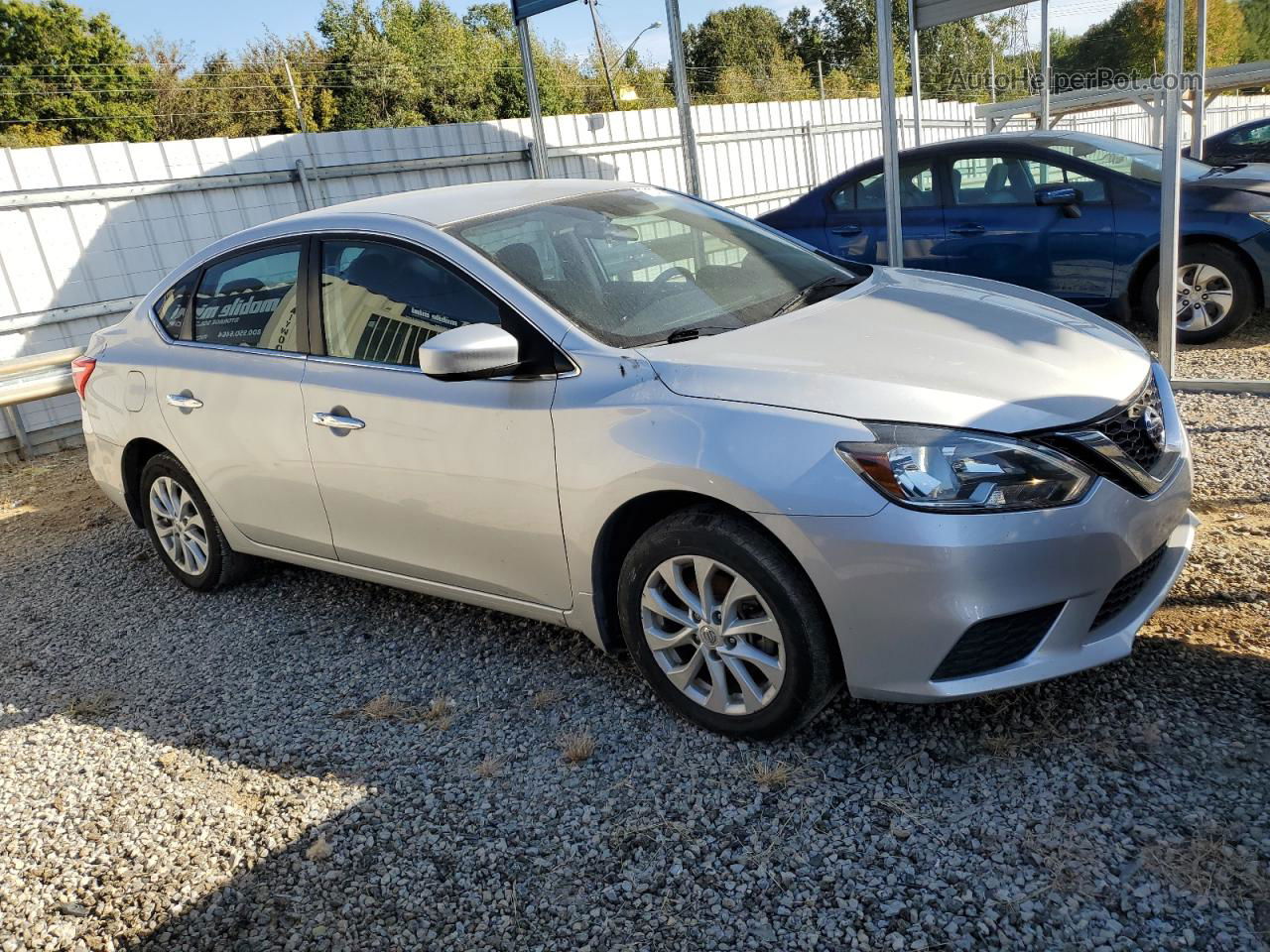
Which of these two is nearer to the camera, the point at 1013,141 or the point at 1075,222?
the point at 1075,222

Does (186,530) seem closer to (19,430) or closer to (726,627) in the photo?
(726,627)

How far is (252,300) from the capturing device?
4387 millimetres

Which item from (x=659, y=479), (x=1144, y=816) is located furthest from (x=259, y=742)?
(x=1144, y=816)

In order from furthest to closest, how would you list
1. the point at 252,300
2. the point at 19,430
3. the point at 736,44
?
1. the point at 736,44
2. the point at 19,430
3. the point at 252,300

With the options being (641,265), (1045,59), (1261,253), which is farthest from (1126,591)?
(1045,59)

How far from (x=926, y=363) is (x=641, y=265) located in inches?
46.3

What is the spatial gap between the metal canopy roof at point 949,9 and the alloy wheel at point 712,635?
16.4 ft

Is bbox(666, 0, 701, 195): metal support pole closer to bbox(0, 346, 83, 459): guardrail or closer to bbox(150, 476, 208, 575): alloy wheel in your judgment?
bbox(150, 476, 208, 575): alloy wheel

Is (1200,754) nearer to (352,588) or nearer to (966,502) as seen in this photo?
(966,502)

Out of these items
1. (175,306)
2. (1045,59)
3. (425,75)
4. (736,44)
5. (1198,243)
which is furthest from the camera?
(736,44)

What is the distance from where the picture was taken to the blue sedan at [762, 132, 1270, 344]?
6.96 m

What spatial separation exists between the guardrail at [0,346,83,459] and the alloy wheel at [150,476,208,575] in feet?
6.79

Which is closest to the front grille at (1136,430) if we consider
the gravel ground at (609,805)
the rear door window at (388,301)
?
the gravel ground at (609,805)

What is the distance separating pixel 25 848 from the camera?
319 centimetres
